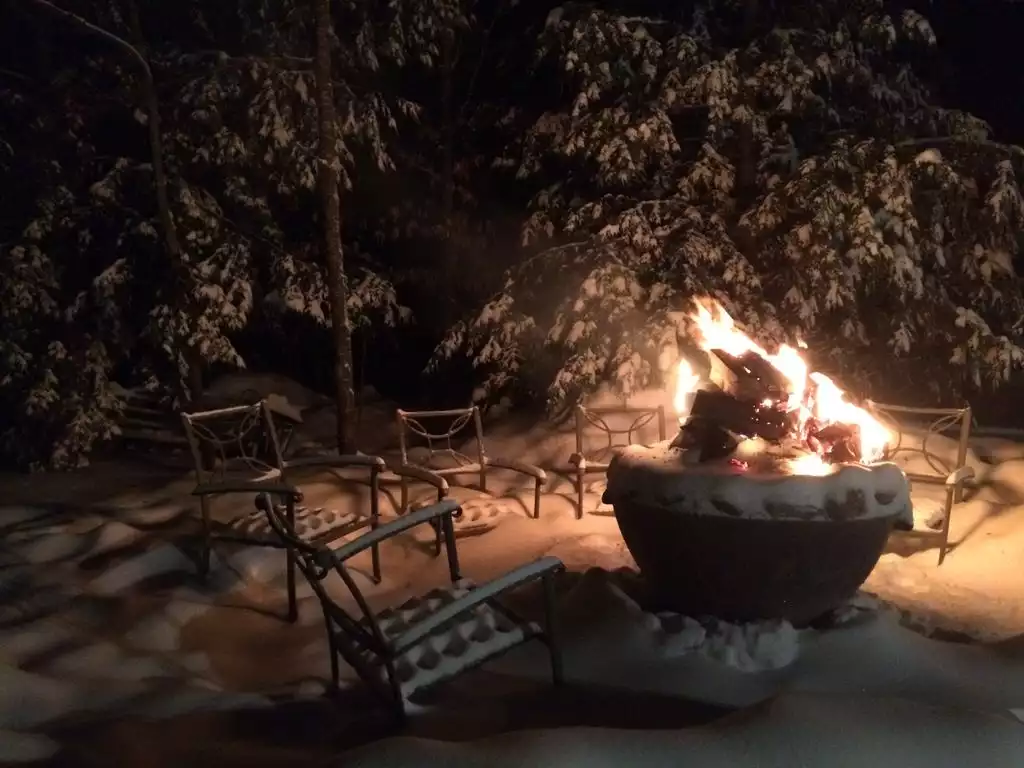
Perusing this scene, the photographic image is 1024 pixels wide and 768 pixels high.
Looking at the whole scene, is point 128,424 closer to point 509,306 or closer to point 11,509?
point 11,509

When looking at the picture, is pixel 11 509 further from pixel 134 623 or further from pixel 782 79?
pixel 782 79

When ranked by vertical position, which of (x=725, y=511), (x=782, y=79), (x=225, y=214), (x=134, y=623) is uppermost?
(x=782, y=79)

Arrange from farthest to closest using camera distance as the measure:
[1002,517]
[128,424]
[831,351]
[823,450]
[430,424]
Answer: [430,424]
[128,424]
[831,351]
[1002,517]
[823,450]

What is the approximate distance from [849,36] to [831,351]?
268 cm

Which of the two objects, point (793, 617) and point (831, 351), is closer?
point (793, 617)

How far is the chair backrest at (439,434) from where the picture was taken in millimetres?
6676

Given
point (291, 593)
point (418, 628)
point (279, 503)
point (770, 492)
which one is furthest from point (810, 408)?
point (279, 503)

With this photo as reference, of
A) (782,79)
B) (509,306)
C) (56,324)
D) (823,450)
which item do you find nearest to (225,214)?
(56,324)

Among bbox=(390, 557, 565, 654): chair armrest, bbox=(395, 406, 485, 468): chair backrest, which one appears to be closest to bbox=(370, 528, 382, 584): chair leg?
bbox=(395, 406, 485, 468): chair backrest

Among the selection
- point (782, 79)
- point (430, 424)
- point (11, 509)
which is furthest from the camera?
point (430, 424)

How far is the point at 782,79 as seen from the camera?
24.8 ft

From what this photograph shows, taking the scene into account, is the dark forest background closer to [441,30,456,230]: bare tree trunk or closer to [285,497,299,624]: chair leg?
[441,30,456,230]: bare tree trunk

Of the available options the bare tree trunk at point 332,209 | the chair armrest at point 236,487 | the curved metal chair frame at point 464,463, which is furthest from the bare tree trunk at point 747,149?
the chair armrest at point 236,487

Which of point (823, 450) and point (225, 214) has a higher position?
point (225, 214)
